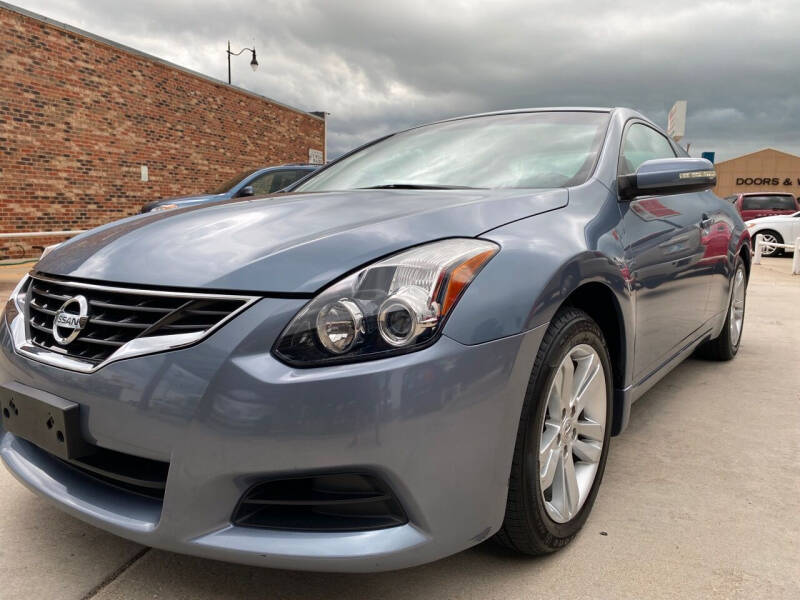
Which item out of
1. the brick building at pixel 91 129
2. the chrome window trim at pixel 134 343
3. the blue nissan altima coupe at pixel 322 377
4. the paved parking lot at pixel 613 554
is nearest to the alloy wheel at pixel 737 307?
the paved parking lot at pixel 613 554

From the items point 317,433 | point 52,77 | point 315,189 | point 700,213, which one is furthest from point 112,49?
point 317,433

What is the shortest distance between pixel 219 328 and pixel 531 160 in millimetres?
1483

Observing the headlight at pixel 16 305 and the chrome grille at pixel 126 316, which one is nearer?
the chrome grille at pixel 126 316

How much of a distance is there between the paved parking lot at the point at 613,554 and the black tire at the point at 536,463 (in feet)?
0.32

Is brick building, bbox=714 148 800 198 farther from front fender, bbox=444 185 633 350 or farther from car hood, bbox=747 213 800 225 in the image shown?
front fender, bbox=444 185 633 350

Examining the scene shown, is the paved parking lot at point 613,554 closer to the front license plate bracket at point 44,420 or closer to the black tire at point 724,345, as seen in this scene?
the front license plate bracket at point 44,420

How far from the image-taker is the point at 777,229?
14969 mm

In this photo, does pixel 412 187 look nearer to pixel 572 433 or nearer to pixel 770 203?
pixel 572 433

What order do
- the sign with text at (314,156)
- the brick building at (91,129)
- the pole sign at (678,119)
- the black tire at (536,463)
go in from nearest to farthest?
the black tire at (536,463) → the brick building at (91,129) → the pole sign at (678,119) → the sign with text at (314,156)

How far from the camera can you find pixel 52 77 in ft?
34.6

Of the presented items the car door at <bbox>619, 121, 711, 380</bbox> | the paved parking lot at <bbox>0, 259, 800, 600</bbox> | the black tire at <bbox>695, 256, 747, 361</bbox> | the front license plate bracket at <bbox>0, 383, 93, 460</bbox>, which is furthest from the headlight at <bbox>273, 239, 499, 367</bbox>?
the black tire at <bbox>695, 256, 747, 361</bbox>

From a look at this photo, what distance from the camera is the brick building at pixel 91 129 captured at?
10.1m

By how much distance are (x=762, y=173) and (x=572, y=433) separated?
53.3 m

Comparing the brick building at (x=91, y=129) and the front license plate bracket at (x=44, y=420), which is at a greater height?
the brick building at (x=91, y=129)
